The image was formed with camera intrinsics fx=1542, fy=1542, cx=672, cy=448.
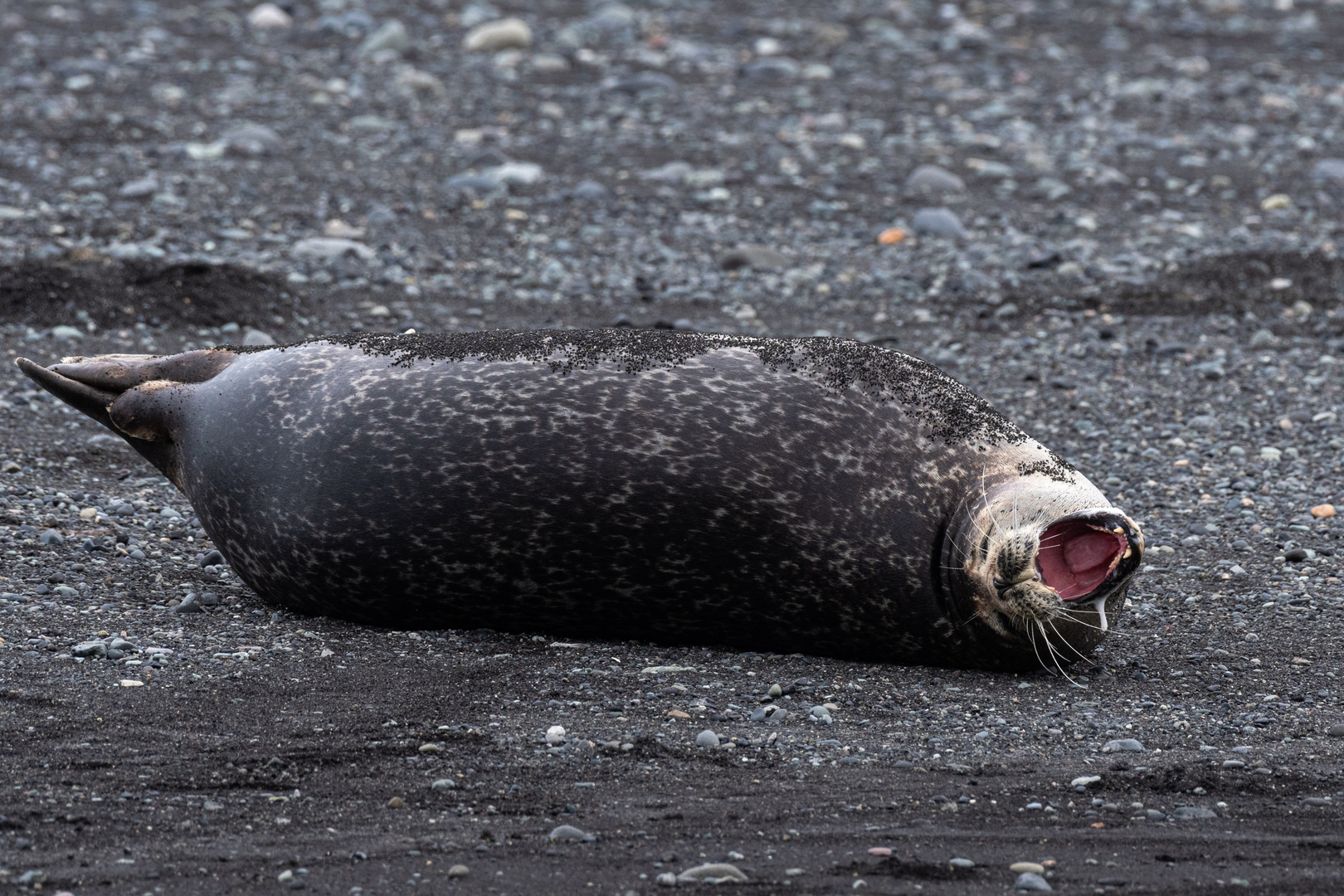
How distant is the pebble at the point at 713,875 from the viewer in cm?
330

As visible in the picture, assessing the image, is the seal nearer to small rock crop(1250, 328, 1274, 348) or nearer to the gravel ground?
the gravel ground

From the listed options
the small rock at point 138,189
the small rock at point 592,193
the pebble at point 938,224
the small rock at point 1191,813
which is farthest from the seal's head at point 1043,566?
the small rock at point 138,189

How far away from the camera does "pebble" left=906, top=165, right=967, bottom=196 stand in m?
11.0

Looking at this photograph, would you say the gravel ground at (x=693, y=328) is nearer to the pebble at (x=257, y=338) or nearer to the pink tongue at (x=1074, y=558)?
the pebble at (x=257, y=338)

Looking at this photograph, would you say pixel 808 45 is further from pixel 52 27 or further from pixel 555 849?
pixel 555 849

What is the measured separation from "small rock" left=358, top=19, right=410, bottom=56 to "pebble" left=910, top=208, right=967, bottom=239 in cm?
605

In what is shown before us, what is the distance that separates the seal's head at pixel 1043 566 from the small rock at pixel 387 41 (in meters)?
10.7

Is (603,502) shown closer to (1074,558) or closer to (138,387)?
(1074,558)

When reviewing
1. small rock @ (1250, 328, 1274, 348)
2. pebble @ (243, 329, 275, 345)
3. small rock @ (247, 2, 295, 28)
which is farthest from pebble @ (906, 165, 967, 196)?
small rock @ (247, 2, 295, 28)

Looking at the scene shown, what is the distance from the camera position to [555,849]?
136 inches

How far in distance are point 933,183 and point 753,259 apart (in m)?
1.98

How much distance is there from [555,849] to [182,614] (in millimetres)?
2196

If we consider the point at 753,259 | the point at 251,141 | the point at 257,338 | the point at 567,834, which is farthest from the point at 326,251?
the point at 567,834

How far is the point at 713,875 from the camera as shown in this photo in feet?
10.9
